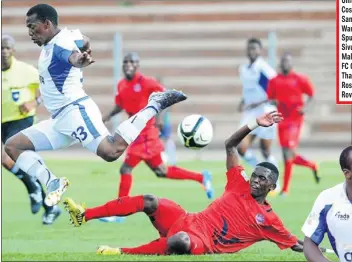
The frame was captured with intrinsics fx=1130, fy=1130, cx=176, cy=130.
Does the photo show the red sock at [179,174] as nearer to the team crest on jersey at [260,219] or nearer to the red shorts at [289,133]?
the red shorts at [289,133]

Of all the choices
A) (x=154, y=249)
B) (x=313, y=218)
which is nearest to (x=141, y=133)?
(x=154, y=249)

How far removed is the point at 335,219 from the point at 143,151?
7.67m

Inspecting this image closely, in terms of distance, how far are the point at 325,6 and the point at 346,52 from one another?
25.9m

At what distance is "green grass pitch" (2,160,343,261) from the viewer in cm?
1144

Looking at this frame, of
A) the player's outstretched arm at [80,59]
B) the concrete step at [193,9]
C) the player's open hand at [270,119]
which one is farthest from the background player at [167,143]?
the player's open hand at [270,119]

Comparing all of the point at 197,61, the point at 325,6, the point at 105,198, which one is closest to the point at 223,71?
the point at 197,61

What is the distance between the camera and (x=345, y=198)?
25.3 ft

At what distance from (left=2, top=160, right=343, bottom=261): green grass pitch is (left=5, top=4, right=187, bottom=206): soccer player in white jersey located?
1.00 m

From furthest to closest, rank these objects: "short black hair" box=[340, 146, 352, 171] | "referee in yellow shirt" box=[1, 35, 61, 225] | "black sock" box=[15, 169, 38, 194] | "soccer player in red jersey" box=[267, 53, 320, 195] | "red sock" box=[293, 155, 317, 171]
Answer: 1. "red sock" box=[293, 155, 317, 171]
2. "soccer player in red jersey" box=[267, 53, 320, 195]
3. "referee in yellow shirt" box=[1, 35, 61, 225]
4. "black sock" box=[15, 169, 38, 194]
5. "short black hair" box=[340, 146, 352, 171]

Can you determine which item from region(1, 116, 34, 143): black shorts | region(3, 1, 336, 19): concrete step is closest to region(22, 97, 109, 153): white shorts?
region(1, 116, 34, 143): black shorts

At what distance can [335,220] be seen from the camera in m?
7.75

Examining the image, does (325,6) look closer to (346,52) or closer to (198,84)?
(198,84)

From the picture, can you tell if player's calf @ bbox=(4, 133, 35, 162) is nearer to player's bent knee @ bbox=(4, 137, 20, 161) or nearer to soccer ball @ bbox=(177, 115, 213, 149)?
player's bent knee @ bbox=(4, 137, 20, 161)

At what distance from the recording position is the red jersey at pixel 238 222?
35.5ft
